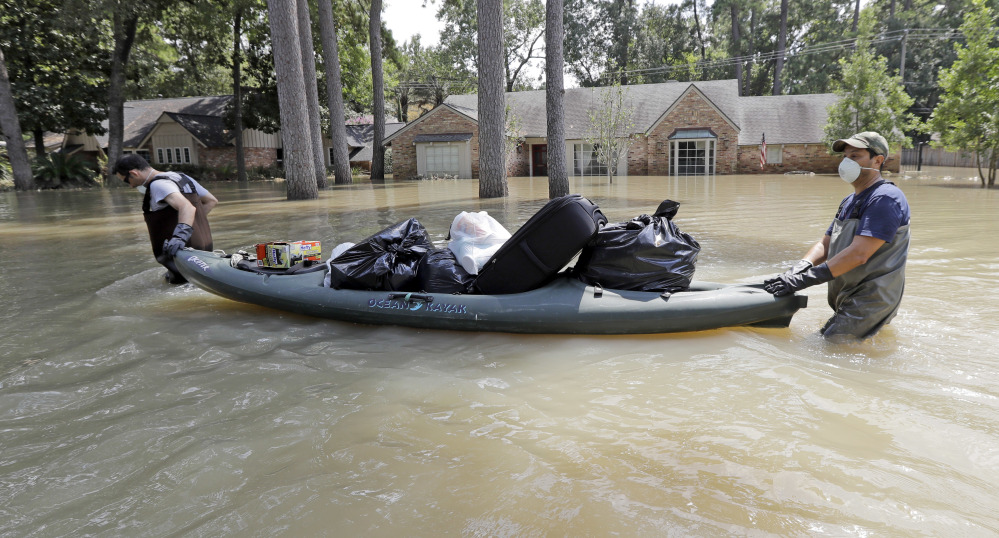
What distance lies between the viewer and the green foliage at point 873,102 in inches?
886

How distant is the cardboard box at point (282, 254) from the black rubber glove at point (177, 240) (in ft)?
2.51

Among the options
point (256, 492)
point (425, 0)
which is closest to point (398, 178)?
point (425, 0)

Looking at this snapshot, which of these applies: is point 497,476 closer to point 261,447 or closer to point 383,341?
point 261,447

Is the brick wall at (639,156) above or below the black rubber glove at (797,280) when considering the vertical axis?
above

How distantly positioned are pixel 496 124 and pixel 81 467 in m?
12.6

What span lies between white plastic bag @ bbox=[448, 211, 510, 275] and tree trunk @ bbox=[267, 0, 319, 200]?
1154 cm

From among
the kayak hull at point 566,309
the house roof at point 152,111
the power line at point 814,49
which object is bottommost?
the kayak hull at point 566,309

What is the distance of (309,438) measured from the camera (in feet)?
9.34

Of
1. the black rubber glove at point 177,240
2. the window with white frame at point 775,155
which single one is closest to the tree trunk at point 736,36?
the window with white frame at point 775,155

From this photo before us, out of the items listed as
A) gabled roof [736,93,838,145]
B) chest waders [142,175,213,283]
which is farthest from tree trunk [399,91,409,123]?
chest waders [142,175,213,283]

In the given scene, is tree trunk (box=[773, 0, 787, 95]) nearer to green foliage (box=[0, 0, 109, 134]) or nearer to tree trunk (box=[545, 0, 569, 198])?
tree trunk (box=[545, 0, 569, 198])

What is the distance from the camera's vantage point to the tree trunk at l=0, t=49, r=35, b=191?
20422 millimetres

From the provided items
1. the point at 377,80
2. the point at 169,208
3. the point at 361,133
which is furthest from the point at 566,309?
the point at 361,133

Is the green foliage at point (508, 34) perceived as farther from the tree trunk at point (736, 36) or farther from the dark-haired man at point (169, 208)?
the dark-haired man at point (169, 208)
